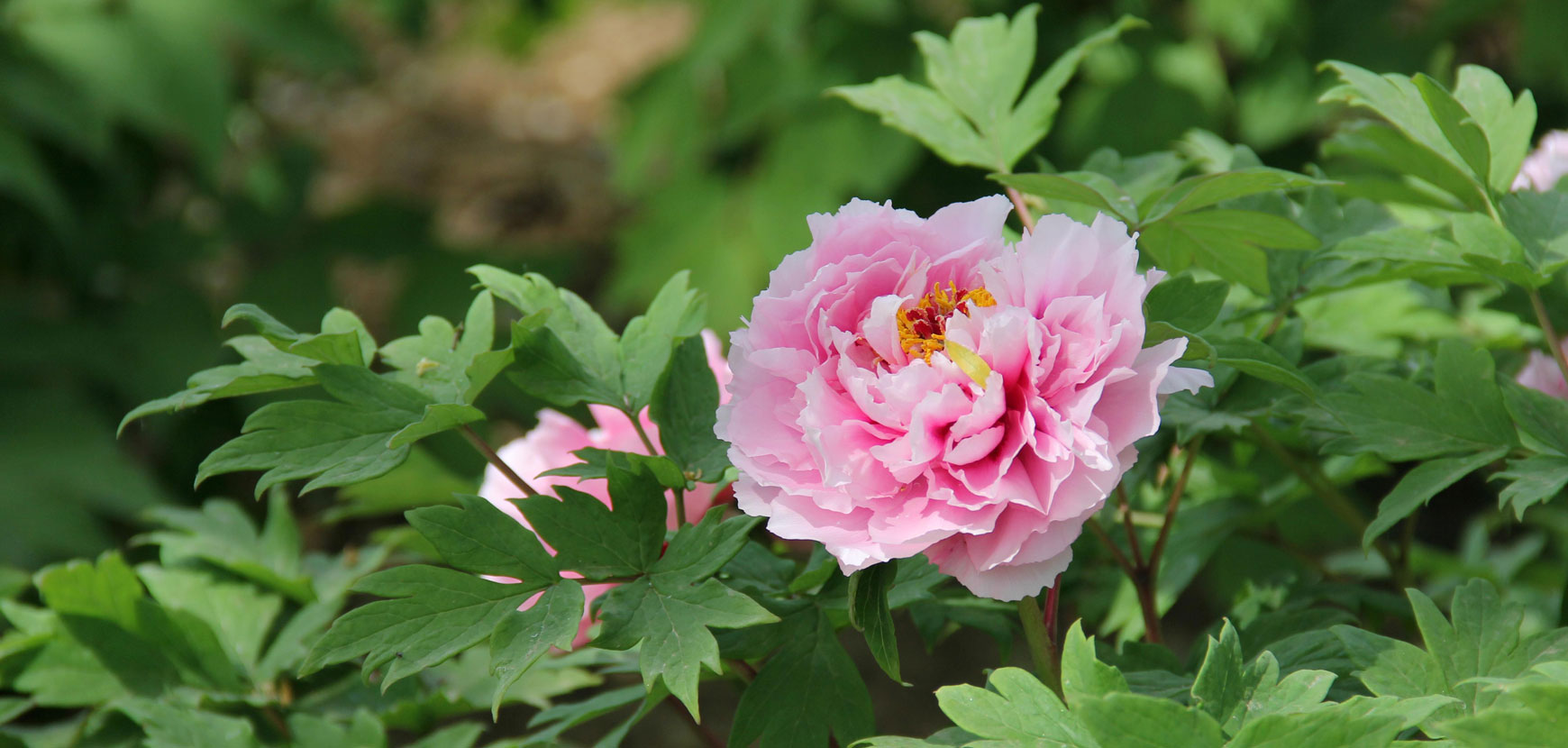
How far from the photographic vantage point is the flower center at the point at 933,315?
56cm

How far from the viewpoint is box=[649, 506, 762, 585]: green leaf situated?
0.56m

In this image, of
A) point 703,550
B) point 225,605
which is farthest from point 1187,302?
point 225,605

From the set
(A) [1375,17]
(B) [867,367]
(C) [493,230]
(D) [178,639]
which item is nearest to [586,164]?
(C) [493,230]

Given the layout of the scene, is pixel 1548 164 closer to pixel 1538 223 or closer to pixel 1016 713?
pixel 1538 223

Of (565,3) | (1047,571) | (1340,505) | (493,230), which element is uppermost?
(565,3)

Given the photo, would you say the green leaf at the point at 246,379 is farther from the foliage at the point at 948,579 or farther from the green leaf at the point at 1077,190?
the green leaf at the point at 1077,190

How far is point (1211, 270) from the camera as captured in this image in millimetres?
688

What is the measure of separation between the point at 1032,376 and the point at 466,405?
26 cm

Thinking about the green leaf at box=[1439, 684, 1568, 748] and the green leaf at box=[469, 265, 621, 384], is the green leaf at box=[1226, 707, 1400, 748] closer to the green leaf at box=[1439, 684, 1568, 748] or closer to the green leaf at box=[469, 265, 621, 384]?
the green leaf at box=[1439, 684, 1568, 748]

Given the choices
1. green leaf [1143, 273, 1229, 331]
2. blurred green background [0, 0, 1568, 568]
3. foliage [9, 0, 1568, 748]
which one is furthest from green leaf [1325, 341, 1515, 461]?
blurred green background [0, 0, 1568, 568]

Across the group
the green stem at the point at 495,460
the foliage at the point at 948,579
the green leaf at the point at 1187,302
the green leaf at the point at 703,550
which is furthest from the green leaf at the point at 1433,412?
the green stem at the point at 495,460

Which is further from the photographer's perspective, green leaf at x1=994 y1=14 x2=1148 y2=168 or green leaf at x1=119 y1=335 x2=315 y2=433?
green leaf at x1=994 y1=14 x2=1148 y2=168

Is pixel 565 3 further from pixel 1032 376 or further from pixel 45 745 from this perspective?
pixel 1032 376

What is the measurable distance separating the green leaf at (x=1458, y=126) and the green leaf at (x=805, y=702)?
0.41m
